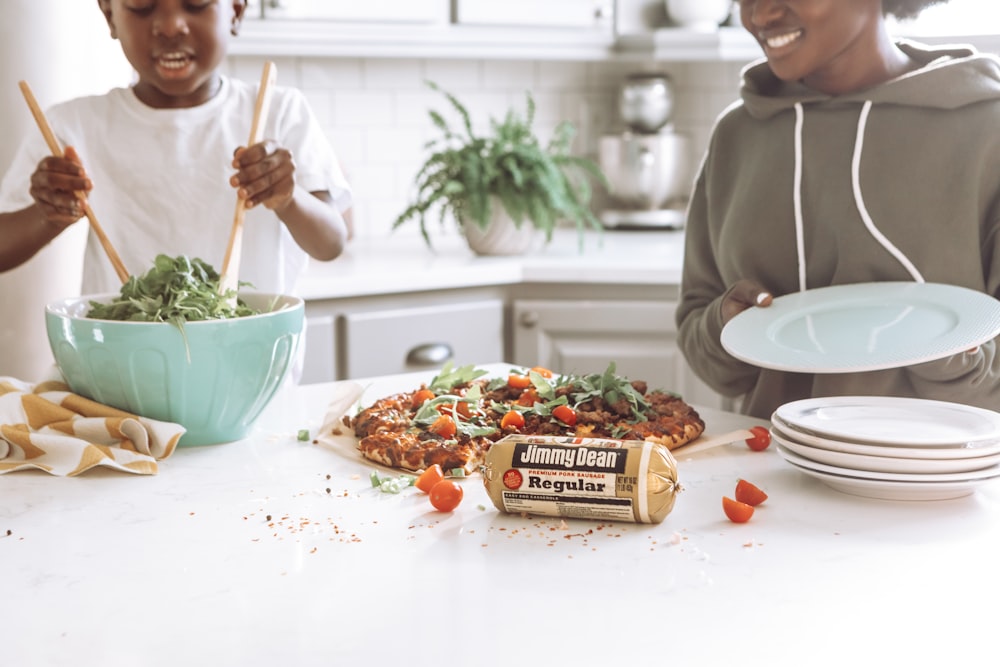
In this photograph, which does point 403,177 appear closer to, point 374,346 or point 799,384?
point 374,346

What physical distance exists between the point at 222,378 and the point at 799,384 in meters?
0.93

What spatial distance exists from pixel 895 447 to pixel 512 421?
43 centimetres

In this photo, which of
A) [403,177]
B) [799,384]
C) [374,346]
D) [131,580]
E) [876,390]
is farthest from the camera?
[403,177]

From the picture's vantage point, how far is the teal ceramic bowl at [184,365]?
1351 millimetres

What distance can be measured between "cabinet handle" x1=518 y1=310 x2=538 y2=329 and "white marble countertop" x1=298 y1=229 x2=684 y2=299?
0.09 m

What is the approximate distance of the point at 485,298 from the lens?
3.05m

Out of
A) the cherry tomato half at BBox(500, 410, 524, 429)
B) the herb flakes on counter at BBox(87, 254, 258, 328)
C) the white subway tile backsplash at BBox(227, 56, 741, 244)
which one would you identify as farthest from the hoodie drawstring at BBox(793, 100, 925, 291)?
the white subway tile backsplash at BBox(227, 56, 741, 244)

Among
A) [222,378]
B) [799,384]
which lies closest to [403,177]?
[799,384]

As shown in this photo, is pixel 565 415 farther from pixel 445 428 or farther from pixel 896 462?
pixel 896 462

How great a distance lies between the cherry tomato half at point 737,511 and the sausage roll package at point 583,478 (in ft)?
0.20

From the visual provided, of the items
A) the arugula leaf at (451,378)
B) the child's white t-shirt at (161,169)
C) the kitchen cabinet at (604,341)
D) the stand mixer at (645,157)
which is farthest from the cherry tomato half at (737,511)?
the stand mixer at (645,157)

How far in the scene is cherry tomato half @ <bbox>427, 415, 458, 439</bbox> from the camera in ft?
4.36

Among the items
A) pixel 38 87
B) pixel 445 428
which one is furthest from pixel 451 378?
pixel 38 87

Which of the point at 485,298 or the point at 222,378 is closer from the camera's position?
the point at 222,378
